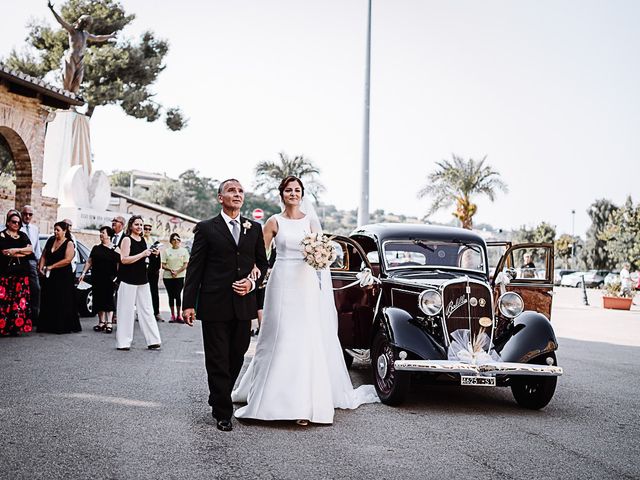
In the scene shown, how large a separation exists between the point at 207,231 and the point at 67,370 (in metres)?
3.75

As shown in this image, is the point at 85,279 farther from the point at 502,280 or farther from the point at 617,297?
the point at 617,297

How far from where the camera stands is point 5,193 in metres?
19.9

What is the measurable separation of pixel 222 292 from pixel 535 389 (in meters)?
3.66

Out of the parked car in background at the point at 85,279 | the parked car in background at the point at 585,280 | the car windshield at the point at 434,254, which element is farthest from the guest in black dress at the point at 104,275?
the parked car in background at the point at 585,280

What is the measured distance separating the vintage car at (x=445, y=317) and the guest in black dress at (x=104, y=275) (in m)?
6.12

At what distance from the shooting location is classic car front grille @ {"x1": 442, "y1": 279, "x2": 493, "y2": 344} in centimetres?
719

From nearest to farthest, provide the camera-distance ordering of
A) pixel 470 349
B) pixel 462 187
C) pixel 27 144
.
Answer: pixel 470 349 → pixel 27 144 → pixel 462 187

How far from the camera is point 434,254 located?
8828mm

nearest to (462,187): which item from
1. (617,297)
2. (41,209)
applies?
(617,297)

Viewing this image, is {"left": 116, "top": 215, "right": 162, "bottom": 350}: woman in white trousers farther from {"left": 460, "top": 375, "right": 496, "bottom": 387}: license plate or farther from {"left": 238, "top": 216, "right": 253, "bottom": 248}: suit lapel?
{"left": 460, "top": 375, "right": 496, "bottom": 387}: license plate

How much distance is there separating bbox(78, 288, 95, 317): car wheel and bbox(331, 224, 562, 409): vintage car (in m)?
8.48

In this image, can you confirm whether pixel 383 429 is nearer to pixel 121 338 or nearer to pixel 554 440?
pixel 554 440

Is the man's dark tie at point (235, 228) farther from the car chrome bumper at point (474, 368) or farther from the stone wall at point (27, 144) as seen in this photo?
the stone wall at point (27, 144)

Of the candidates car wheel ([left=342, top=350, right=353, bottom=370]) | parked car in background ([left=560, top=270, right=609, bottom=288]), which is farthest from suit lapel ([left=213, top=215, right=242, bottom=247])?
parked car in background ([left=560, top=270, right=609, bottom=288])
